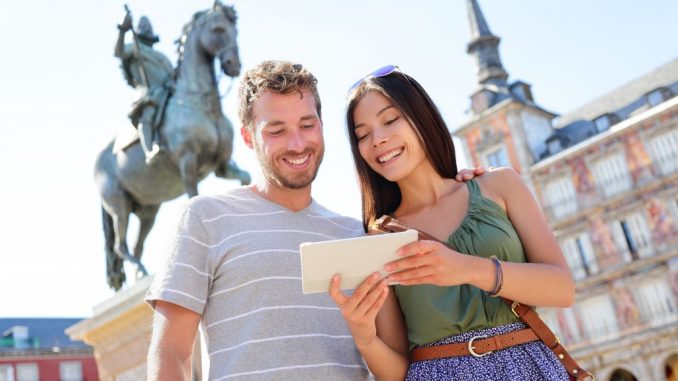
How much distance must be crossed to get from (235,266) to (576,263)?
85.7ft

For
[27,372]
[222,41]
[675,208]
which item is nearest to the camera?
[222,41]

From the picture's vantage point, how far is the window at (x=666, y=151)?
24.4m

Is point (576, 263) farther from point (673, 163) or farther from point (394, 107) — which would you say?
point (394, 107)

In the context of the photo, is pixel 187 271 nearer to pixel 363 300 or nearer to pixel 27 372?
pixel 363 300

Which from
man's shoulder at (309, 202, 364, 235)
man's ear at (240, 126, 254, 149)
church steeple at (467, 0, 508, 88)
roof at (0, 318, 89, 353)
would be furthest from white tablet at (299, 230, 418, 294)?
roof at (0, 318, 89, 353)

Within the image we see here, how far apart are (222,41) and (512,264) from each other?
538 centimetres

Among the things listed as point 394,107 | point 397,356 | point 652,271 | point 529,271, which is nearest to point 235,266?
point 397,356

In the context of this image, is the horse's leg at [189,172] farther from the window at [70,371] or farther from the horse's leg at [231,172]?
the window at [70,371]

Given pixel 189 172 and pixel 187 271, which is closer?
pixel 187 271

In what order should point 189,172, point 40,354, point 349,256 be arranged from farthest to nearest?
point 40,354 < point 189,172 < point 349,256

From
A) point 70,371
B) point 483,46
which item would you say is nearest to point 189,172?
point 483,46

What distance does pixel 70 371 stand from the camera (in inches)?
1400

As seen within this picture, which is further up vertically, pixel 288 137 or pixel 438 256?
pixel 288 137

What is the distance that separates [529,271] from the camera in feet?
5.82
